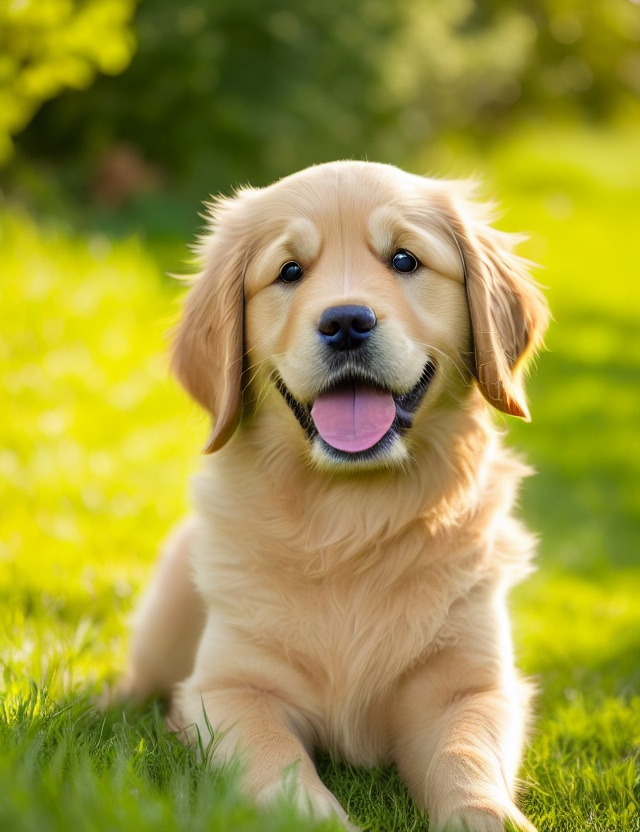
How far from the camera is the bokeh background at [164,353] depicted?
8.41 ft

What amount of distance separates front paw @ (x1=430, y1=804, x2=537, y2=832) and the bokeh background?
19cm

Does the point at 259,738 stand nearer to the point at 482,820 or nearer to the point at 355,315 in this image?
the point at 482,820

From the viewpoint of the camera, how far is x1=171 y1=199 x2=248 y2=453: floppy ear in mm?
2922

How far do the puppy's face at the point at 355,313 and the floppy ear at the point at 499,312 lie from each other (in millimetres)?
44

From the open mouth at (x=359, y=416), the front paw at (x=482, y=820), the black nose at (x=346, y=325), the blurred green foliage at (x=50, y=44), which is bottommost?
the front paw at (x=482, y=820)

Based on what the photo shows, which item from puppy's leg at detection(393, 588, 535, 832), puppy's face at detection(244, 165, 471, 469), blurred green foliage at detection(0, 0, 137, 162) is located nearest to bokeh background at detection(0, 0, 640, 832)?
blurred green foliage at detection(0, 0, 137, 162)

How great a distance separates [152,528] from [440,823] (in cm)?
271

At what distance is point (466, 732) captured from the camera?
97.1 inches

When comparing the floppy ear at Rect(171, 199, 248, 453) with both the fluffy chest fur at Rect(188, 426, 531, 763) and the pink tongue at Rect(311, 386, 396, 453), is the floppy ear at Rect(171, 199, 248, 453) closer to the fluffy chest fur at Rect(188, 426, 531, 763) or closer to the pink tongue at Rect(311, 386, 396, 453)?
the fluffy chest fur at Rect(188, 426, 531, 763)

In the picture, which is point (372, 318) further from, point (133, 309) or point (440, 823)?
point (133, 309)

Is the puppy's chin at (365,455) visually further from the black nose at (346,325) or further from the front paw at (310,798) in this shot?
the front paw at (310,798)

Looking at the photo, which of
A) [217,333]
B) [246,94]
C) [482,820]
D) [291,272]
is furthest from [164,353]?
[246,94]

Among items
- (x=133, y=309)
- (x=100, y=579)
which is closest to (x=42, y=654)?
(x=100, y=579)

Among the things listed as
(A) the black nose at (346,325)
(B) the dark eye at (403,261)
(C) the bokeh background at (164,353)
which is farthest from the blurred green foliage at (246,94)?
(A) the black nose at (346,325)
